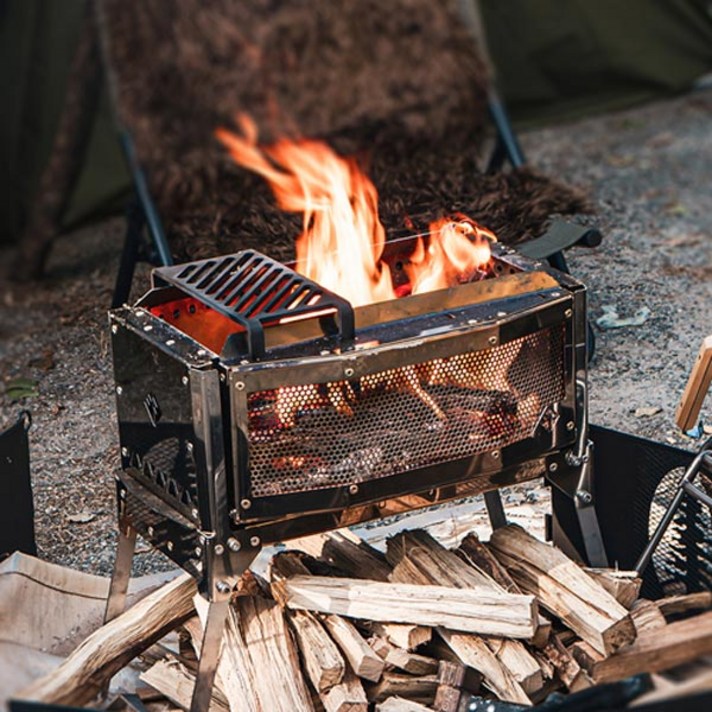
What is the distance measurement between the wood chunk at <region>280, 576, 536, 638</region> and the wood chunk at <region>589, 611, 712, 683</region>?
167 millimetres

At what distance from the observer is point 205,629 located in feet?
8.34

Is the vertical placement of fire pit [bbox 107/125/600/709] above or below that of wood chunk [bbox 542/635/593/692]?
above

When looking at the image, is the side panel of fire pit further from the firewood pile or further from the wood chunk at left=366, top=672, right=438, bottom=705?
the wood chunk at left=366, top=672, right=438, bottom=705

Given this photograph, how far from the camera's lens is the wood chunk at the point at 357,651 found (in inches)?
102

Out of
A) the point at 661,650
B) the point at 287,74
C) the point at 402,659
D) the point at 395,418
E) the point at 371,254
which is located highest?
the point at 371,254

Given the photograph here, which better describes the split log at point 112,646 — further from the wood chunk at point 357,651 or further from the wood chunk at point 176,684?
the wood chunk at point 357,651

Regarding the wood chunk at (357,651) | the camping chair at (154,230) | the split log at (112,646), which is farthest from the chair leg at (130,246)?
the wood chunk at (357,651)

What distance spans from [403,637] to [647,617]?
1.65ft

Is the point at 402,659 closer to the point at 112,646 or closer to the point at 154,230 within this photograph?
the point at 112,646

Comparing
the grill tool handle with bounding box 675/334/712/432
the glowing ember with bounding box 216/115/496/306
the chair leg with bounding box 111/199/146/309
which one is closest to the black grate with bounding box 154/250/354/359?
the glowing ember with bounding box 216/115/496/306

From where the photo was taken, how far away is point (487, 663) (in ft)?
8.48

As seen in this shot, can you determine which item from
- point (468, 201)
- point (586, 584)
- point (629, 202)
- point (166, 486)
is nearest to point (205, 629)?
point (166, 486)

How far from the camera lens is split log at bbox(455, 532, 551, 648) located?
2.77m

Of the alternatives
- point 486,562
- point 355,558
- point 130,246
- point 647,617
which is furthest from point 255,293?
point 130,246
